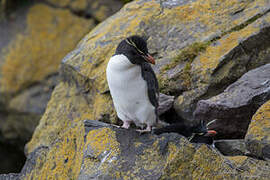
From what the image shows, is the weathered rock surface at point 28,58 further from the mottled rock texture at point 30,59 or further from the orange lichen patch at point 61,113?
the orange lichen patch at point 61,113

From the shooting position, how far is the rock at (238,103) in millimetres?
6794

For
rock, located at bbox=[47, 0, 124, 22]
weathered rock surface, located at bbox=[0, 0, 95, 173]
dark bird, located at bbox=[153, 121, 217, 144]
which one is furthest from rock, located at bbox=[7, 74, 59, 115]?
dark bird, located at bbox=[153, 121, 217, 144]

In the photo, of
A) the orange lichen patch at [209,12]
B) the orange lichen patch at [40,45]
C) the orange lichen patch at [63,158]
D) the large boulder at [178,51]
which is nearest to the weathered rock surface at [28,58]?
the orange lichen patch at [40,45]

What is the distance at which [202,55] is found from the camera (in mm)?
7941

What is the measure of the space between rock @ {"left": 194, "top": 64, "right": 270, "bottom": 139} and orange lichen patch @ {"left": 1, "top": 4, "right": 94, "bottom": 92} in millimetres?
6600

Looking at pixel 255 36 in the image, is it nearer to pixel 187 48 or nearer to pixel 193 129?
pixel 187 48

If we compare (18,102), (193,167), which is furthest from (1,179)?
(18,102)

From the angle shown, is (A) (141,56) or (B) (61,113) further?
(B) (61,113)

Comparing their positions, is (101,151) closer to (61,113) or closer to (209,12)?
(61,113)

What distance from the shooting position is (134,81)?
6.32m

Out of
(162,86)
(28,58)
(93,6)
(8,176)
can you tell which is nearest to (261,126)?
(162,86)

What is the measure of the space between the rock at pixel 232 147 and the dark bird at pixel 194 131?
24 cm

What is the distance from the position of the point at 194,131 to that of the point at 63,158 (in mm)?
2510

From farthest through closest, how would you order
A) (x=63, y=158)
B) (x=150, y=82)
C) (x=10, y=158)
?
1. (x=10, y=158)
2. (x=150, y=82)
3. (x=63, y=158)
